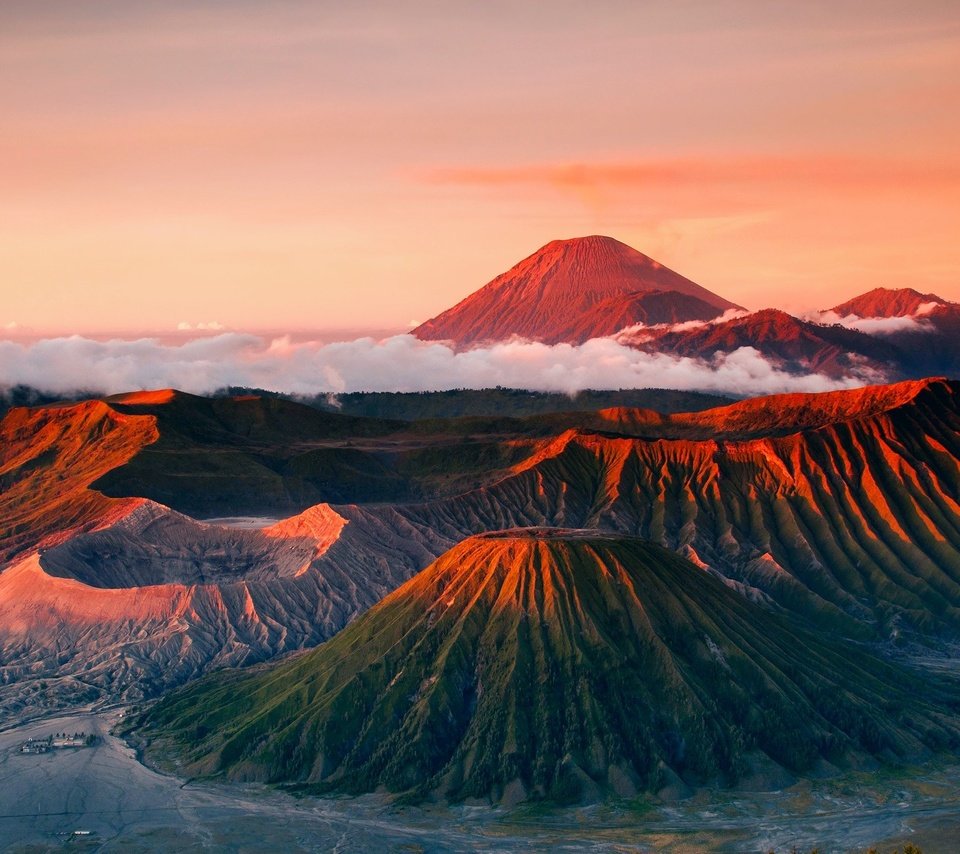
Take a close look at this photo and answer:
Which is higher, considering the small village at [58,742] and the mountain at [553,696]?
the mountain at [553,696]

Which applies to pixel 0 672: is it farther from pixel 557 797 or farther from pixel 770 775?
pixel 770 775

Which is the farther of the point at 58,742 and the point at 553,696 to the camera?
the point at 58,742

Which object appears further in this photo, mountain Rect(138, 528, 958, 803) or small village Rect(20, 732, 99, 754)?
small village Rect(20, 732, 99, 754)

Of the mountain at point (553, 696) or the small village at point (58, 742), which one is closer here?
the mountain at point (553, 696)

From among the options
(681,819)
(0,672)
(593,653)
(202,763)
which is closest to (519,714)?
(593,653)

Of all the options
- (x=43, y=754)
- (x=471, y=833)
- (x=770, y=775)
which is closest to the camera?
(x=471, y=833)
